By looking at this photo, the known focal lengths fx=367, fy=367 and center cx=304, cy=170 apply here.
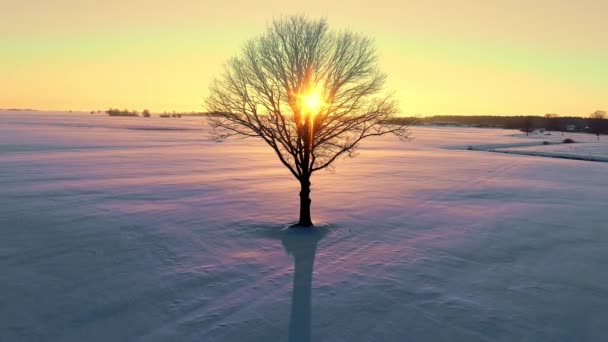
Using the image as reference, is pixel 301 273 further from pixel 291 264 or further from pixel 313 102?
pixel 313 102

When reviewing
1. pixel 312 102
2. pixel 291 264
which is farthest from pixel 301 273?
pixel 312 102

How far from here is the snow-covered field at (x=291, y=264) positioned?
7762 mm

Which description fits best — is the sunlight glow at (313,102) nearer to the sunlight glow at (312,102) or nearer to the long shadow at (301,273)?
the sunlight glow at (312,102)

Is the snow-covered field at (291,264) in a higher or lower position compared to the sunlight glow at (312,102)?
lower

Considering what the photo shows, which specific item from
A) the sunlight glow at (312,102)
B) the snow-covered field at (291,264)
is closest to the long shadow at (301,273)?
the snow-covered field at (291,264)

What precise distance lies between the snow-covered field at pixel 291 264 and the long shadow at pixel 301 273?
5 centimetres

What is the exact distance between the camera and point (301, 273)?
1054 cm

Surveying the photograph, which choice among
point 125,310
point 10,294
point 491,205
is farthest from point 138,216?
point 491,205

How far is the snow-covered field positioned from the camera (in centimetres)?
776

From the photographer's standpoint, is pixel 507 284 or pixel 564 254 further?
pixel 564 254

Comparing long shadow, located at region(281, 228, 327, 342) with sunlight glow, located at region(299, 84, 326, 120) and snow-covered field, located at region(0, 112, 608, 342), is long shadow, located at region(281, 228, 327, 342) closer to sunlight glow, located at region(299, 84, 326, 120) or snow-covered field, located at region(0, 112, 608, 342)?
snow-covered field, located at region(0, 112, 608, 342)

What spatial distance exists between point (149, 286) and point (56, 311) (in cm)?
198

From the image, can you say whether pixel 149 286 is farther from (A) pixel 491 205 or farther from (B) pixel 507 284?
(A) pixel 491 205

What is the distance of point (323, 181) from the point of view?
1056 inches
